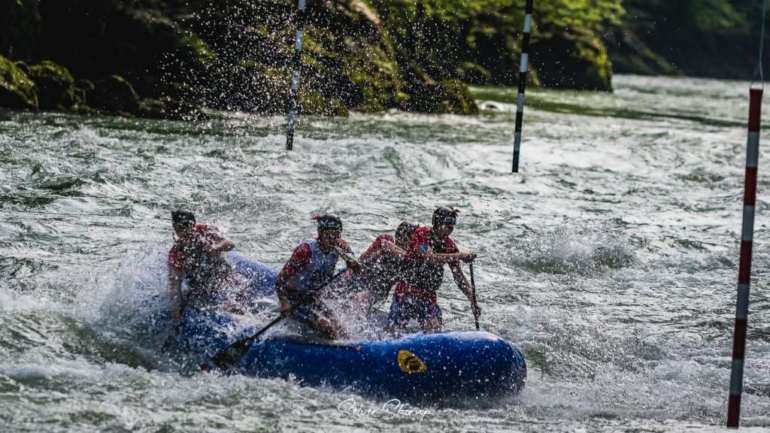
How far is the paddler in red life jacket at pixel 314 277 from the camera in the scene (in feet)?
23.1

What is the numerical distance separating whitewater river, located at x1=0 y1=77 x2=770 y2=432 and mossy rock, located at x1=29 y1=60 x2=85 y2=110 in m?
0.80

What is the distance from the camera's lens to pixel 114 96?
16359 mm

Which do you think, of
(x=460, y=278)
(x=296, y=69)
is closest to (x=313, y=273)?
(x=460, y=278)

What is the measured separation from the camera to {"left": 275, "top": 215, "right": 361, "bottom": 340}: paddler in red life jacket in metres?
7.03

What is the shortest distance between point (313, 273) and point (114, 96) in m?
10.0

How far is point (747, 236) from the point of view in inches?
235

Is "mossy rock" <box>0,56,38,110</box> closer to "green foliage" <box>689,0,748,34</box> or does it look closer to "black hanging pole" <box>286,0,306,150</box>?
"black hanging pole" <box>286,0,306,150</box>

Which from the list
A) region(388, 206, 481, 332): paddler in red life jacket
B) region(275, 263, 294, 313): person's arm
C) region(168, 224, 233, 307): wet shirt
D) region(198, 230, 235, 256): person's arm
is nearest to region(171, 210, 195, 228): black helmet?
region(168, 224, 233, 307): wet shirt

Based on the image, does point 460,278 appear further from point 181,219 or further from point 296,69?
point 296,69

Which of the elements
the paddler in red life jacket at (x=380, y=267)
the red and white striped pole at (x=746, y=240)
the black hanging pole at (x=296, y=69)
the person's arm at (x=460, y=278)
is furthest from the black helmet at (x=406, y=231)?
the black hanging pole at (x=296, y=69)

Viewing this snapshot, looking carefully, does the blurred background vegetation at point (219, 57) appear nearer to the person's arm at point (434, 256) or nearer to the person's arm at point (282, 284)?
the person's arm at point (434, 256)

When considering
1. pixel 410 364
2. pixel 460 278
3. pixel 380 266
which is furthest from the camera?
pixel 460 278

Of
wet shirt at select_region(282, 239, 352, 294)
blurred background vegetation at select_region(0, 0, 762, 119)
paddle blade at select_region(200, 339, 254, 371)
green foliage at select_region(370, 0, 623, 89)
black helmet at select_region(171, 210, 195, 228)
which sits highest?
green foliage at select_region(370, 0, 623, 89)

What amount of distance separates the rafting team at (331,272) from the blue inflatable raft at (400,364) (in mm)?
363
